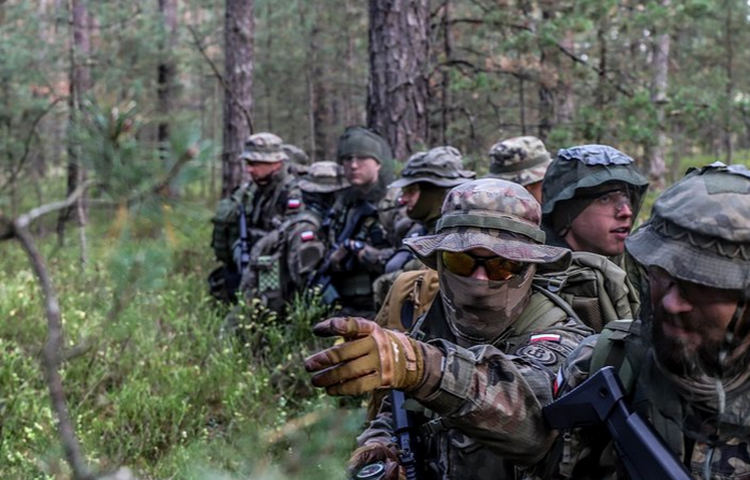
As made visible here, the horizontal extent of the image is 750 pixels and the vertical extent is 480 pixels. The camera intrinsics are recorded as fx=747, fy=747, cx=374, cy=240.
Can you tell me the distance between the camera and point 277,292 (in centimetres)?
692

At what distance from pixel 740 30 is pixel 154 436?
1656cm

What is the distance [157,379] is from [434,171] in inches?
103

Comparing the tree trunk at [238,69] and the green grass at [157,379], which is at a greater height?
the tree trunk at [238,69]

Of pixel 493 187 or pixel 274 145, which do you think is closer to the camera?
pixel 493 187

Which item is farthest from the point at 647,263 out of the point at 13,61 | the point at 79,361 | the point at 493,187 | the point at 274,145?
the point at 13,61

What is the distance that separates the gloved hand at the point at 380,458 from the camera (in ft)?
8.85

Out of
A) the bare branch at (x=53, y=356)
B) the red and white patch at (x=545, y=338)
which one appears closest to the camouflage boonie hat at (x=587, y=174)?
the red and white patch at (x=545, y=338)

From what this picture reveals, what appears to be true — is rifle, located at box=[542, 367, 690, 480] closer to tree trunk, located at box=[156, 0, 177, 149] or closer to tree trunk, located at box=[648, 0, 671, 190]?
tree trunk, located at box=[648, 0, 671, 190]

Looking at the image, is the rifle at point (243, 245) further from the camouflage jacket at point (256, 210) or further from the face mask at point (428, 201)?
the face mask at point (428, 201)

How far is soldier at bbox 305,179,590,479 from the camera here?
1.83m

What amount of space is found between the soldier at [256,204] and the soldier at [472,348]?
453cm

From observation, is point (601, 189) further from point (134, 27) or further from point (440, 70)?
point (134, 27)

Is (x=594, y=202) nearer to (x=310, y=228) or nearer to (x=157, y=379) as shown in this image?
(x=310, y=228)

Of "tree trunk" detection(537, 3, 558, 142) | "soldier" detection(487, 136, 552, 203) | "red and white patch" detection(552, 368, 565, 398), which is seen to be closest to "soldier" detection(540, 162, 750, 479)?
"red and white patch" detection(552, 368, 565, 398)
